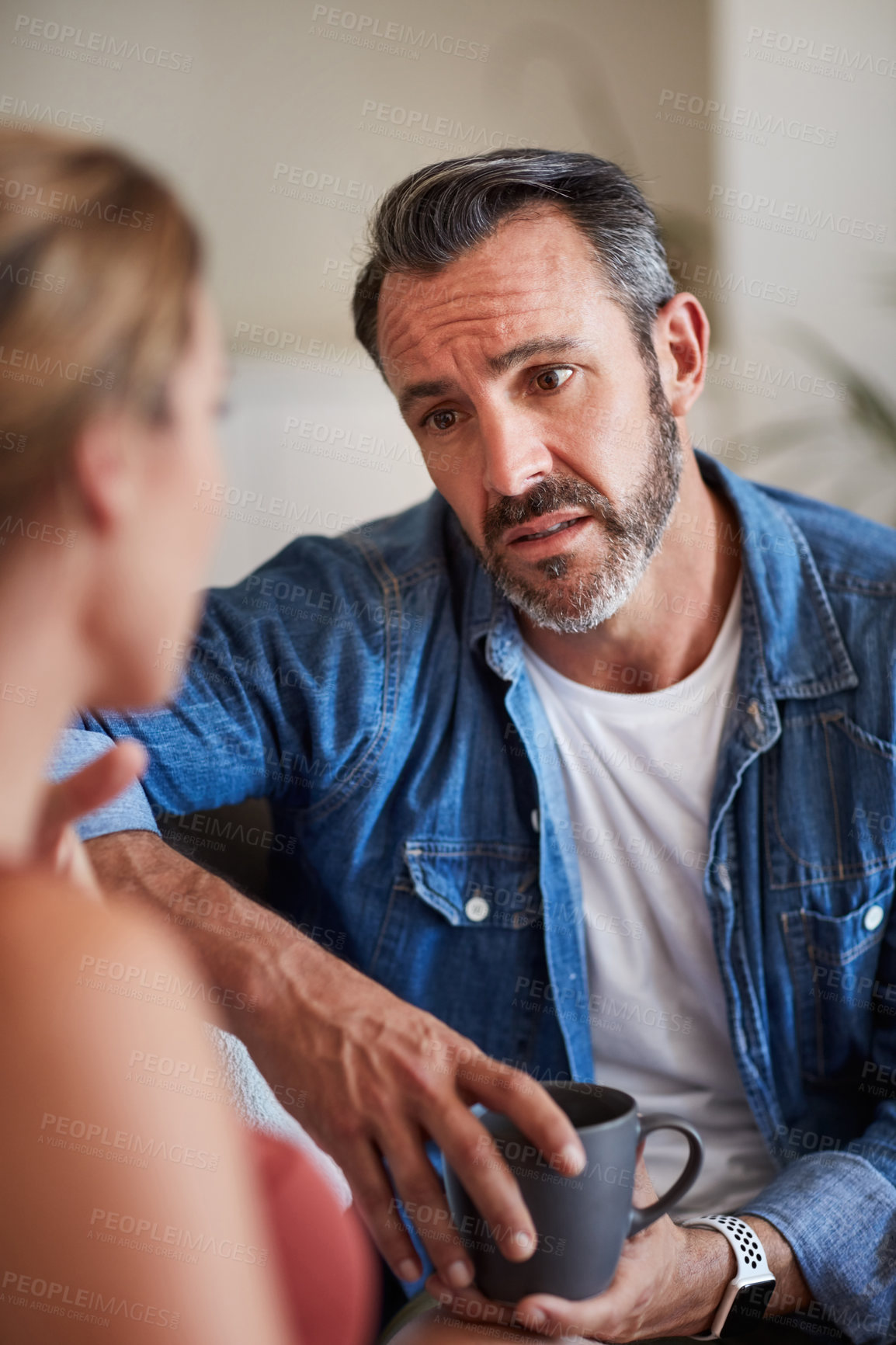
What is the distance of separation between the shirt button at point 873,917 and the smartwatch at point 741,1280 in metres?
0.20

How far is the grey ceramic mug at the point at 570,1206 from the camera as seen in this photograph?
395 mm

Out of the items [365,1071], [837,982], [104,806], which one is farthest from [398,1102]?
[837,982]

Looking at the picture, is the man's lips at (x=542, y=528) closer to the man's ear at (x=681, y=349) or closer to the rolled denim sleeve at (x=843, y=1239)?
the man's ear at (x=681, y=349)

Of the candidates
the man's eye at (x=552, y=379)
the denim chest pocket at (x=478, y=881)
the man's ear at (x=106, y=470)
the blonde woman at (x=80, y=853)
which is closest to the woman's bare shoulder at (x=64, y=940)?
the blonde woman at (x=80, y=853)

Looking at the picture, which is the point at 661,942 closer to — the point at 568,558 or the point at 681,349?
the point at 568,558

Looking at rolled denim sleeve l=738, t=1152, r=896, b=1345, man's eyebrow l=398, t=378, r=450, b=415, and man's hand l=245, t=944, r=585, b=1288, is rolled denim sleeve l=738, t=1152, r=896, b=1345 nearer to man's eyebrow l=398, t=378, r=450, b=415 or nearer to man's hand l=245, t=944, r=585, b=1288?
man's hand l=245, t=944, r=585, b=1288

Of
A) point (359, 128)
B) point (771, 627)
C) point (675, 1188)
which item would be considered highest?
point (359, 128)

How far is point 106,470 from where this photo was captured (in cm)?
33

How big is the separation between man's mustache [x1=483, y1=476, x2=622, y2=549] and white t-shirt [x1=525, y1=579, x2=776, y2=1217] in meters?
0.16

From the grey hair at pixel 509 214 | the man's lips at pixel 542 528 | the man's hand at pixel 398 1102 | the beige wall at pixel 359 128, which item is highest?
the beige wall at pixel 359 128

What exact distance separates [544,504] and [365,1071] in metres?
0.37

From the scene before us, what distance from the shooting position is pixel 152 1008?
0.28 m

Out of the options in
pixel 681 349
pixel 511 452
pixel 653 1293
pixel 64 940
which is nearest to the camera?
pixel 64 940

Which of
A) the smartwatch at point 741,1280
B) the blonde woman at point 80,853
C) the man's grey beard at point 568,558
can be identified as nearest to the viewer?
the blonde woman at point 80,853
